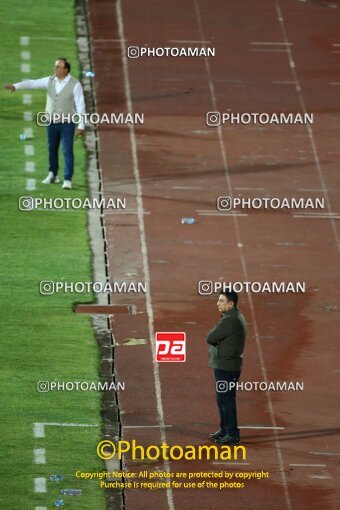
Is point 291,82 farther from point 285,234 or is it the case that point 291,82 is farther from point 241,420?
point 241,420

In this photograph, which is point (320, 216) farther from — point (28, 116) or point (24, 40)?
point (24, 40)

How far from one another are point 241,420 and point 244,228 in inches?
292

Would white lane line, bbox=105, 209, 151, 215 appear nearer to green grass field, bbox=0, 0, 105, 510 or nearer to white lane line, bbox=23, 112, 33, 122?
green grass field, bbox=0, 0, 105, 510

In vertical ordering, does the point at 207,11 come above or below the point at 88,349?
above

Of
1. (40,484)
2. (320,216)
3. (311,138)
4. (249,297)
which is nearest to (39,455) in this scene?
(40,484)

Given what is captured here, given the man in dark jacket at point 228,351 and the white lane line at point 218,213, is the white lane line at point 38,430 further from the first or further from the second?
the white lane line at point 218,213

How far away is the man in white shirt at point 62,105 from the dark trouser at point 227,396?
28.6 ft

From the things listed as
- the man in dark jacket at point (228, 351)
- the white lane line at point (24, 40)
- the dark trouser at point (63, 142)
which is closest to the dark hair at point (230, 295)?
the man in dark jacket at point (228, 351)

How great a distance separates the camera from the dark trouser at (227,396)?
26.5 metres

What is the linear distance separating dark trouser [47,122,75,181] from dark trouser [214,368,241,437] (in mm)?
9432

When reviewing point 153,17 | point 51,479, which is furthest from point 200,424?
point 153,17

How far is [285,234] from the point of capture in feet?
113

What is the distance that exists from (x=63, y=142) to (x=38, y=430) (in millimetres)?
9120

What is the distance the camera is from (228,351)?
2641cm
